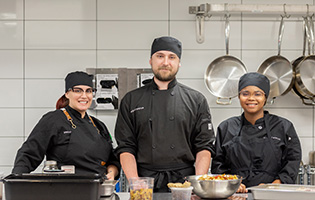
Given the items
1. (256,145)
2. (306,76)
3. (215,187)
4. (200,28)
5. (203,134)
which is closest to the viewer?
(215,187)

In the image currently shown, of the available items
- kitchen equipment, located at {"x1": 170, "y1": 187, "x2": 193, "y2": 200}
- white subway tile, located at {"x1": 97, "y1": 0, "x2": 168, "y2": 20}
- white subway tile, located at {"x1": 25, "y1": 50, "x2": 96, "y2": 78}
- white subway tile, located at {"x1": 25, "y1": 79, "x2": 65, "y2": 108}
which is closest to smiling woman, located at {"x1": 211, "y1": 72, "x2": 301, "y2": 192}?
kitchen equipment, located at {"x1": 170, "y1": 187, "x2": 193, "y2": 200}

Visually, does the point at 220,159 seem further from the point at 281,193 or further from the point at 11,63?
the point at 11,63

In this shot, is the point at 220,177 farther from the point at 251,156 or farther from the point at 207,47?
the point at 207,47

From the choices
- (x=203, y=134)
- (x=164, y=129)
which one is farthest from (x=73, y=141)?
(x=203, y=134)

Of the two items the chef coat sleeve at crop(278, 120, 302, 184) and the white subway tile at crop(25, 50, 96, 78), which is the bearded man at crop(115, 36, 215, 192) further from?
the white subway tile at crop(25, 50, 96, 78)

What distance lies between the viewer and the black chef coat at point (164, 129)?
2469 mm

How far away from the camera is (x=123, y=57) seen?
3514mm

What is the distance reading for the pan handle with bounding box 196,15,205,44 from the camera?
3.45 meters

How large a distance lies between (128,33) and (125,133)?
1.25 m

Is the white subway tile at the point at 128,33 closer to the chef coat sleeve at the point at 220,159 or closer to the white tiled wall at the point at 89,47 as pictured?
the white tiled wall at the point at 89,47

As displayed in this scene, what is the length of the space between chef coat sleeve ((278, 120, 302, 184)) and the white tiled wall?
88 centimetres

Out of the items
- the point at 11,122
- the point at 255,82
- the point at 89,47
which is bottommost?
the point at 11,122

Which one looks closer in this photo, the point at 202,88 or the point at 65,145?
the point at 65,145

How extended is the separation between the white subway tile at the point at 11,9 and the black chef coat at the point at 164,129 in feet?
4.88
